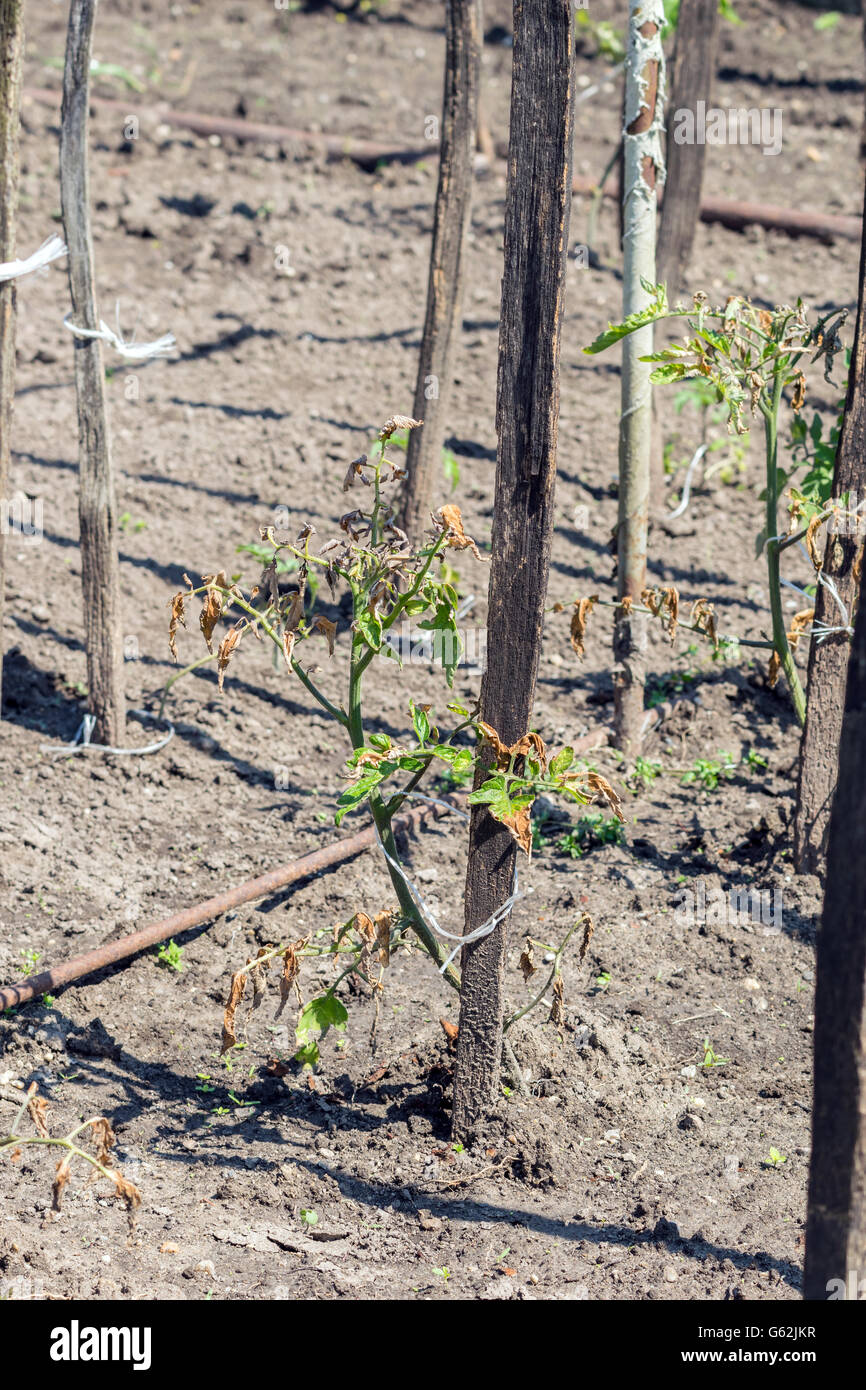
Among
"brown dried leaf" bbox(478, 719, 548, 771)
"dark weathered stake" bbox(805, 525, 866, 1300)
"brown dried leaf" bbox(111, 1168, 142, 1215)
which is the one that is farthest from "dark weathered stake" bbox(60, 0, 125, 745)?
"dark weathered stake" bbox(805, 525, 866, 1300)

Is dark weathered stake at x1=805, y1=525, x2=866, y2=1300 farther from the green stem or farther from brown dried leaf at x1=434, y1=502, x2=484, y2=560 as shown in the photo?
the green stem

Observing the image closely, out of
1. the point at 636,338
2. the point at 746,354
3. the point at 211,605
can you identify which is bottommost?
the point at 211,605

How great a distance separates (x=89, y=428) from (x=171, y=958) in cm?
183

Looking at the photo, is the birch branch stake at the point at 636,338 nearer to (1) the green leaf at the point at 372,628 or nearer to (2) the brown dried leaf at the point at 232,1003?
(1) the green leaf at the point at 372,628

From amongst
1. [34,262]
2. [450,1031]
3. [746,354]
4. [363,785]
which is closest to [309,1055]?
[450,1031]

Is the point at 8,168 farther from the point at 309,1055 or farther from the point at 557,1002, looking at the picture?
the point at 557,1002

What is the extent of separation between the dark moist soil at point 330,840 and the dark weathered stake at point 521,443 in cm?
35

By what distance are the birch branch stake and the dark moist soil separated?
0.37 metres

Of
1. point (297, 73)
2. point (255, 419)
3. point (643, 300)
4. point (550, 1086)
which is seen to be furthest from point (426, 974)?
point (297, 73)

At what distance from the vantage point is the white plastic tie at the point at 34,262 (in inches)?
158

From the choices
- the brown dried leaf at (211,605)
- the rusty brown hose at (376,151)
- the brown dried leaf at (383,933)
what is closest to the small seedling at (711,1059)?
the brown dried leaf at (383,933)

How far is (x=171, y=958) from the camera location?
12.7 feet

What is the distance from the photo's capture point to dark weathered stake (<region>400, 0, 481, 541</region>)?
16.9ft
